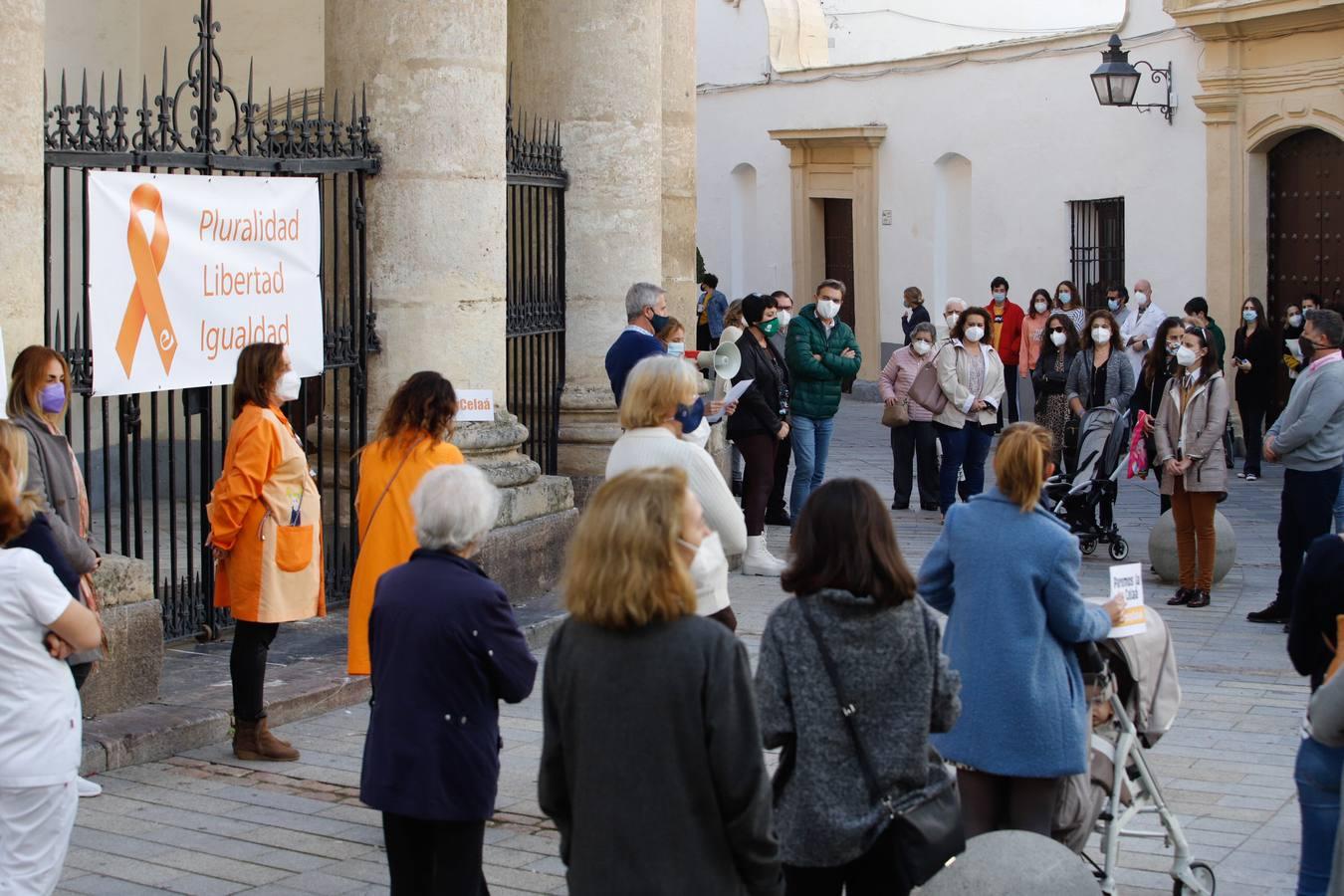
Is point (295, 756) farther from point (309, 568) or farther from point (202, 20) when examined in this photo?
point (202, 20)

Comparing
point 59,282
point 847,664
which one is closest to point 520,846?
point 847,664

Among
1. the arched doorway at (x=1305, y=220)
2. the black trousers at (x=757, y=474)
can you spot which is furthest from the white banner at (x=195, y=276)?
the arched doorway at (x=1305, y=220)

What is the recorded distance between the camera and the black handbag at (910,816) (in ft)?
14.4

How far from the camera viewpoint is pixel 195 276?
8.74m

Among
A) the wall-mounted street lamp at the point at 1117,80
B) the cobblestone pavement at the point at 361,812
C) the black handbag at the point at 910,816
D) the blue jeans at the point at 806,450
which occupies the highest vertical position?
the wall-mounted street lamp at the point at 1117,80

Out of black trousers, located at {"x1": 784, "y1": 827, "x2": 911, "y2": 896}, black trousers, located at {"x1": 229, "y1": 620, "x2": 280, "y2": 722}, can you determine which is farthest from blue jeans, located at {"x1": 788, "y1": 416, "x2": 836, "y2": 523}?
black trousers, located at {"x1": 784, "y1": 827, "x2": 911, "y2": 896}

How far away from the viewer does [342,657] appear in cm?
909

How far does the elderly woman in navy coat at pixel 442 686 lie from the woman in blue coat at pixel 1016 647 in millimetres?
1316

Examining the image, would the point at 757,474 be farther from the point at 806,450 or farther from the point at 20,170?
the point at 20,170

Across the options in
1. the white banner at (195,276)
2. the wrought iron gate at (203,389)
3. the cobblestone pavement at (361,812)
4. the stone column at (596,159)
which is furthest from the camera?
the stone column at (596,159)

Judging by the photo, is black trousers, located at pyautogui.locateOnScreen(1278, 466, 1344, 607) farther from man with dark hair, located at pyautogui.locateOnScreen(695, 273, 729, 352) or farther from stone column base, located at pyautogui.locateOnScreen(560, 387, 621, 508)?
man with dark hair, located at pyautogui.locateOnScreen(695, 273, 729, 352)

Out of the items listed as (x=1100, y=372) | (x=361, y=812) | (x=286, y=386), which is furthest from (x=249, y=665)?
(x=1100, y=372)

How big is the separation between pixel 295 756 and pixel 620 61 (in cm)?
626

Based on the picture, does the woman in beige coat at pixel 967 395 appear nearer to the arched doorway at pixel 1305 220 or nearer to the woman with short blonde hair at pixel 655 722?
the arched doorway at pixel 1305 220
